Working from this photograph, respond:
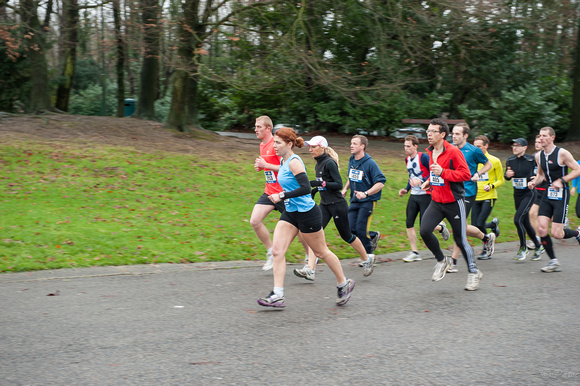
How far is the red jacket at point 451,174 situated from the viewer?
697cm

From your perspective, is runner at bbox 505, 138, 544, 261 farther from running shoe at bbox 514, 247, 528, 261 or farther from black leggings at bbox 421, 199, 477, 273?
black leggings at bbox 421, 199, 477, 273

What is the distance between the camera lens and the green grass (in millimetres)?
8477

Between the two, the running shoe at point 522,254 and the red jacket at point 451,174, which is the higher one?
the red jacket at point 451,174

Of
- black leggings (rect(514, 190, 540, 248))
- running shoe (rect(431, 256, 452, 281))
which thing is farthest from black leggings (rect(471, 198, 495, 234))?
running shoe (rect(431, 256, 452, 281))

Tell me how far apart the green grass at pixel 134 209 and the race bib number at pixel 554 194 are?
8.41ft

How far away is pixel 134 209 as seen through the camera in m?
11.3

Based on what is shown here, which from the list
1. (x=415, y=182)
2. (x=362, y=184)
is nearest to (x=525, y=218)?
(x=415, y=182)

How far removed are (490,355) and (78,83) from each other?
3507 cm

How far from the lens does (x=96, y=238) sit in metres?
8.91

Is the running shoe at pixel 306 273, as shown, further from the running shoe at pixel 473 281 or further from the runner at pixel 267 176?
the running shoe at pixel 473 281

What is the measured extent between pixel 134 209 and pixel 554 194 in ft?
23.2

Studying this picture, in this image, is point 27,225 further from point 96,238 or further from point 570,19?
point 570,19

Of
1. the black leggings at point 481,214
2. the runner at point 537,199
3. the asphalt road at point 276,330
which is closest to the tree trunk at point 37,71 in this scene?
the asphalt road at point 276,330

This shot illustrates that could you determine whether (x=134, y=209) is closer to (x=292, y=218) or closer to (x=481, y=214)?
(x=292, y=218)
